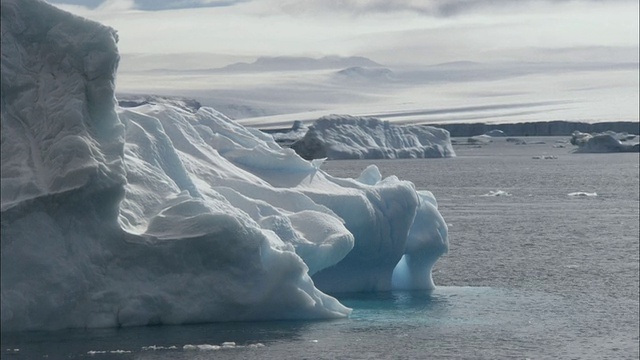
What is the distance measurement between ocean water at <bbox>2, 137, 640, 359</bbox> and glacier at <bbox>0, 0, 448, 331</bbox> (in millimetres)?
394

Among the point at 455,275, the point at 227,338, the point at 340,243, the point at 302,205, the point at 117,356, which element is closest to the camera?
the point at 117,356

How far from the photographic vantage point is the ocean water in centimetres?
1641

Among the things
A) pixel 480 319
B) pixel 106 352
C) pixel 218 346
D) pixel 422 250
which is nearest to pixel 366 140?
pixel 422 250

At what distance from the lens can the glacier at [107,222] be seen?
55.3ft

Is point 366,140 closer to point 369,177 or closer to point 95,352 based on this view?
point 369,177

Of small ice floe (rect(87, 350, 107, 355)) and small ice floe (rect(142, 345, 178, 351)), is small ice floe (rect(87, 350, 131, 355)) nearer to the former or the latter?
small ice floe (rect(87, 350, 107, 355))

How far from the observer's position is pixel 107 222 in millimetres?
17188

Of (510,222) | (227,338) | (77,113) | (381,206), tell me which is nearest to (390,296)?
(381,206)

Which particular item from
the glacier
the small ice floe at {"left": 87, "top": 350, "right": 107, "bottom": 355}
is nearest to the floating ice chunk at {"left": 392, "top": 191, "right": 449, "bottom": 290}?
the glacier

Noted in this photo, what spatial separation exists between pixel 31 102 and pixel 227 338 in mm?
4429

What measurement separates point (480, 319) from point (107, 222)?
247 inches

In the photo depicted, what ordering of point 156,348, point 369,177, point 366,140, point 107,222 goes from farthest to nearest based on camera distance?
point 366,140 < point 369,177 < point 107,222 < point 156,348

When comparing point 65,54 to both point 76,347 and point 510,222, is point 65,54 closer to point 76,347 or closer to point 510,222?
point 76,347

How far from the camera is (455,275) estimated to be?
26109 mm
